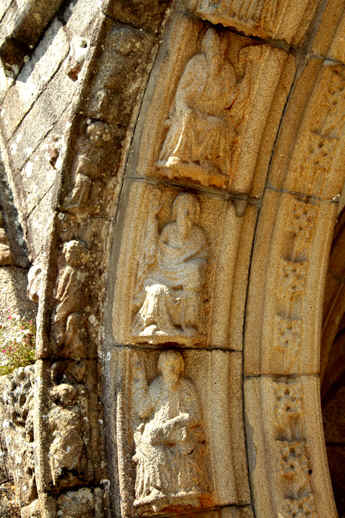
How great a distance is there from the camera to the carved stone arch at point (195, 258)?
2.88 m

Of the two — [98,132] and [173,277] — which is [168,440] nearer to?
[173,277]

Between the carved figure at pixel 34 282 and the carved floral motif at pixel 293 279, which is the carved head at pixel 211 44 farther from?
the carved figure at pixel 34 282

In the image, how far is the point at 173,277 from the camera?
2988mm

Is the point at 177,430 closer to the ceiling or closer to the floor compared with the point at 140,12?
closer to the floor

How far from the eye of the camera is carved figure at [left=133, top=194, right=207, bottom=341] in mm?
2920

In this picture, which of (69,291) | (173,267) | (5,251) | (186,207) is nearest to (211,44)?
(186,207)

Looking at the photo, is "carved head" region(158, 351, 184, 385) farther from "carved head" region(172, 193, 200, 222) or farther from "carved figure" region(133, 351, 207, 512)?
"carved head" region(172, 193, 200, 222)

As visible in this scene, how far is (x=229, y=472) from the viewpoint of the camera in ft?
9.48

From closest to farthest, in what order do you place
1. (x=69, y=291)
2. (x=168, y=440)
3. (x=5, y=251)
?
(x=168, y=440) → (x=69, y=291) → (x=5, y=251)

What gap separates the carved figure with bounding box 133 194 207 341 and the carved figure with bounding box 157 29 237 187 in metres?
0.17

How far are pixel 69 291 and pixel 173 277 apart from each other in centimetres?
46

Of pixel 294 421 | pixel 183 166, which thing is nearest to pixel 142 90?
pixel 183 166

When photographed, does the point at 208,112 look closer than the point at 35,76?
Yes

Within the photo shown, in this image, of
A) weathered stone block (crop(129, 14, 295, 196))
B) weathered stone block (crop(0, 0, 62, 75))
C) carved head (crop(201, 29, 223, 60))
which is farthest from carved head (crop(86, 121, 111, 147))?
weathered stone block (crop(0, 0, 62, 75))
